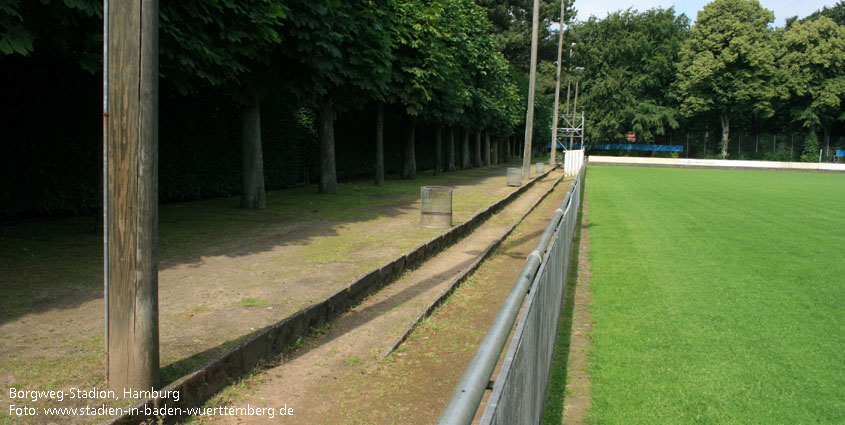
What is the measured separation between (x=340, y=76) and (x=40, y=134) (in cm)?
773

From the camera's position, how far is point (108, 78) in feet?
12.9

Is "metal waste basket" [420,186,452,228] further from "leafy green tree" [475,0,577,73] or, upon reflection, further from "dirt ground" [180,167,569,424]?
"leafy green tree" [475,0,577,73]

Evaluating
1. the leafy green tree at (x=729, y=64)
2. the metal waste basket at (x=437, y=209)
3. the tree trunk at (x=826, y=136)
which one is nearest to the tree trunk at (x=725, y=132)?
the leafy green tree at (x=729, y=64)

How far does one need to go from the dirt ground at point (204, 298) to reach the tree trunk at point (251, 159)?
9.17 ft

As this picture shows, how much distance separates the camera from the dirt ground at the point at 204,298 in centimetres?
475

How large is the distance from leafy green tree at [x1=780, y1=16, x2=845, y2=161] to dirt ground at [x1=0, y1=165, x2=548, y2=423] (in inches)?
2700

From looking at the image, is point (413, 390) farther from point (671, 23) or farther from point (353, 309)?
point (671, 23)

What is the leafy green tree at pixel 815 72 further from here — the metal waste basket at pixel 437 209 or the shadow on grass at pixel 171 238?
the metal waste basket at pixel 437 209

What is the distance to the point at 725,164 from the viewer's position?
63844 millimetres

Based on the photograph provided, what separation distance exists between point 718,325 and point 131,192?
6240 mm

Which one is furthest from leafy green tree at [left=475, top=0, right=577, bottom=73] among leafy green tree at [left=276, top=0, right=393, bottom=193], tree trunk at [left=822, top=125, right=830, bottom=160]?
leafy green tree at [left=276, top=0, right=393, bottom=193]

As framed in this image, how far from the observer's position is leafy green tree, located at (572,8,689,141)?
74125mm

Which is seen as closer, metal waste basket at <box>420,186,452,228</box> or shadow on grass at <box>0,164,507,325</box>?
shadow on grass at <box>0,164,507,325</box>

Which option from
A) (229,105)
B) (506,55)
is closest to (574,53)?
(506,55)
